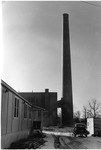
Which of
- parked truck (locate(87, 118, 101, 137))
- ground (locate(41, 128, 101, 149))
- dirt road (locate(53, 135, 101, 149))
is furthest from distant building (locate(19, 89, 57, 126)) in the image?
dirt road (locate(53, 135, 101, 149))

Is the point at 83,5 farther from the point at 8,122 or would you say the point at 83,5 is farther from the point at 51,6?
the point at 8,122

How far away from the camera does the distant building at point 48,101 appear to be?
54.5 metres

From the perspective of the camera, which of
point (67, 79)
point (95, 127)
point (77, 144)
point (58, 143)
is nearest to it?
point (77, 144)

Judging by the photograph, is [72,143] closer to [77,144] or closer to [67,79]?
[77,144]

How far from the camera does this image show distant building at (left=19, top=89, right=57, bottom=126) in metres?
54.5

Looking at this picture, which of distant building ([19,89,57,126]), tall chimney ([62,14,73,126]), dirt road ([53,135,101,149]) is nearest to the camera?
dirt road ([53,135,101,149])

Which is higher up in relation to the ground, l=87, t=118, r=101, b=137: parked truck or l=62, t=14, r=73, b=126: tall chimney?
l=62, t=14, r=73, b=126: tall chimney

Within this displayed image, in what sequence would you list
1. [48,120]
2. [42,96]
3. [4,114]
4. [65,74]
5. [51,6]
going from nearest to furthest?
[4,114], [51,6], [65,74], [48,120], [42,96]

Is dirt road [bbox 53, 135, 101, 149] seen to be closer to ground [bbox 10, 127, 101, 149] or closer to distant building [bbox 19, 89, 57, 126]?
ground [bbox 10, 127, 101, 149]

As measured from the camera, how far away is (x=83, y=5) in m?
12.6

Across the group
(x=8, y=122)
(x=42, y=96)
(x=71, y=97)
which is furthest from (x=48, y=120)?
(x=8, y=122)

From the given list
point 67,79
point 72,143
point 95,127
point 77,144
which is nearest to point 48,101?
point 67,79

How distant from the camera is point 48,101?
186 ft

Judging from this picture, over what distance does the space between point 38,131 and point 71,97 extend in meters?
22.2
